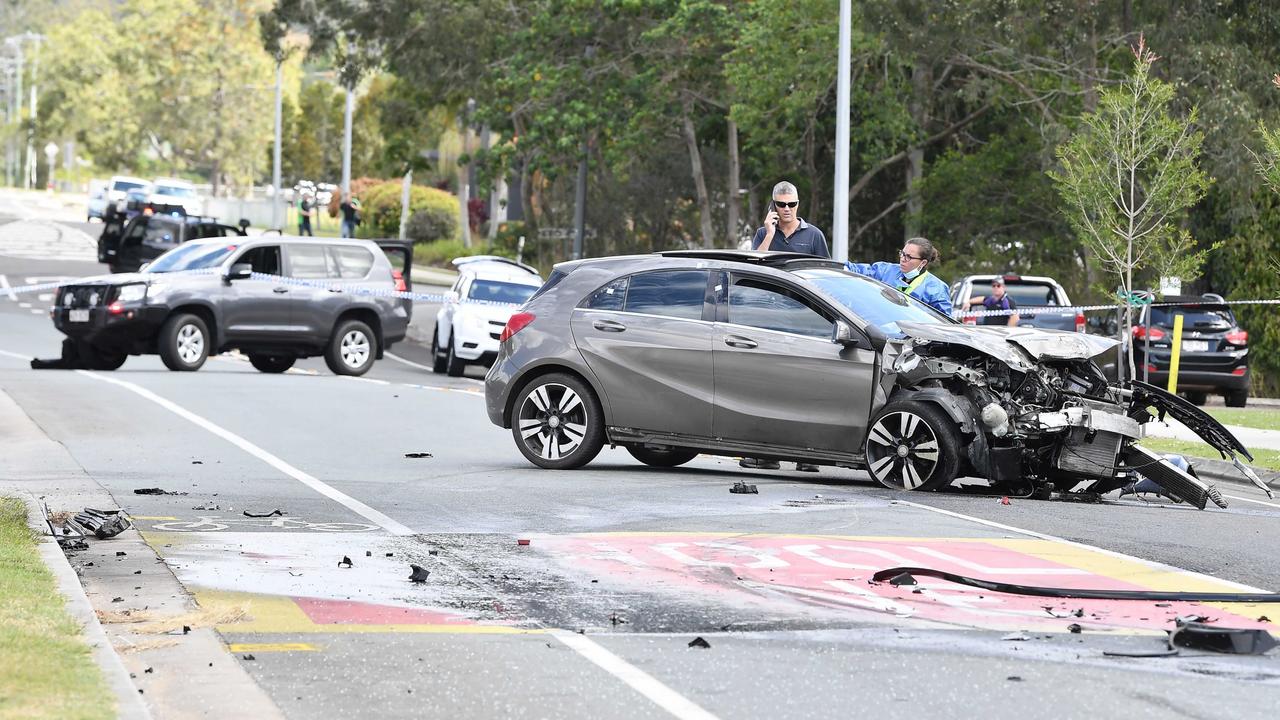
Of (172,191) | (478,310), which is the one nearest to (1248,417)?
(478,310)

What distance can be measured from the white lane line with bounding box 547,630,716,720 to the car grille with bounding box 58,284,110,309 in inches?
727

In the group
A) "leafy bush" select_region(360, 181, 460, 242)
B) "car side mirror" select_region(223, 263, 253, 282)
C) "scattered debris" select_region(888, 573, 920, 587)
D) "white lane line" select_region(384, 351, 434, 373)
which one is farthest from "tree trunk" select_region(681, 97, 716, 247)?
"scattered debris" select_region(888, 573, 920, 587)

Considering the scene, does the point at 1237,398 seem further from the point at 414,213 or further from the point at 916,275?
the point at 414,213

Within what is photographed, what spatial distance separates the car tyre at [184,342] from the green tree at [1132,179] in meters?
11.3

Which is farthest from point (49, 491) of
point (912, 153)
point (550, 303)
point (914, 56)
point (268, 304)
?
point (912, 153)

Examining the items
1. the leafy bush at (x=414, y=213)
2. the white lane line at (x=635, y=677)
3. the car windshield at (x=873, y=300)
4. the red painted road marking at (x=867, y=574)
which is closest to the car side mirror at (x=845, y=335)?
the car windshield at (x=873, y=300)

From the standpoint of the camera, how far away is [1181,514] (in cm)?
1241

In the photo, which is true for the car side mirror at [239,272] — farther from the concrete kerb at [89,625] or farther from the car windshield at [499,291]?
the concrete kerb at [89,625]

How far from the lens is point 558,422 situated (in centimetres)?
1438

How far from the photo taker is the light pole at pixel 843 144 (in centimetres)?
2689

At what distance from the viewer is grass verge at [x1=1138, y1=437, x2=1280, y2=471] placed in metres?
17.1

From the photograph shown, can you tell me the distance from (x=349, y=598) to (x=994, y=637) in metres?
2.82

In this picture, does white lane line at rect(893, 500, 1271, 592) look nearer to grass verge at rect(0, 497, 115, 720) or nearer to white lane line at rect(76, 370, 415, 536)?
white lane line at rect(76, 370, 415, 536)

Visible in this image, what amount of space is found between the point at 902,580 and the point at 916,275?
7.02 m
